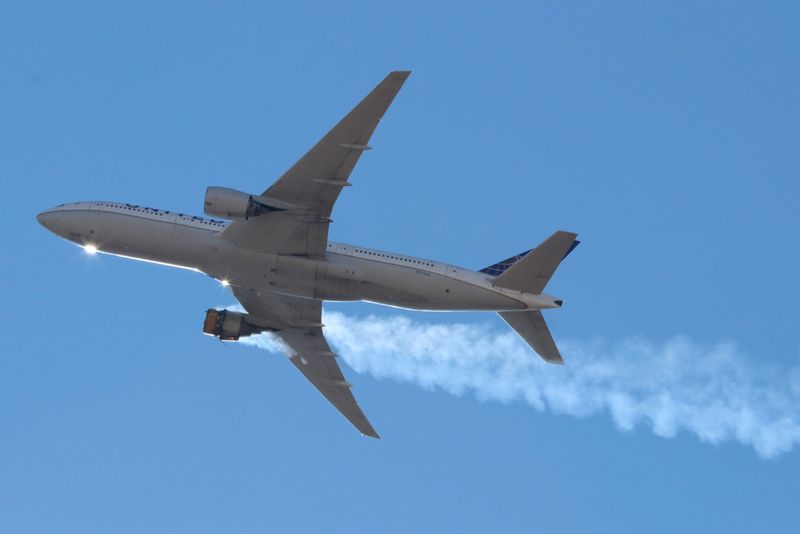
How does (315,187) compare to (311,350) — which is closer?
(315,187)

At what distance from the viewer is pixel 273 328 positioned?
68.8m

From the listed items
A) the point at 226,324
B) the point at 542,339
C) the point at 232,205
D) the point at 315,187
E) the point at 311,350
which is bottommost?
the point at 311,350

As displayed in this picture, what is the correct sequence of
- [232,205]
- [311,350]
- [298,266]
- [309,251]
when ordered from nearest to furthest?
[232,205], [309,251], [298,266], [311,350]

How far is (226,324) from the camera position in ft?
222

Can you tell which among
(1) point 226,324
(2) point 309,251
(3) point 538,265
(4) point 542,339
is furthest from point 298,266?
(4) point 542,339

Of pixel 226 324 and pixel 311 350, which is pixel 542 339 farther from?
pixel 226 324

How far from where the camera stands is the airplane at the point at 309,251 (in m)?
57.6

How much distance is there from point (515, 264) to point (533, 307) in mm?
2400

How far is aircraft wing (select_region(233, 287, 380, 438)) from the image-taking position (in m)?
67.3

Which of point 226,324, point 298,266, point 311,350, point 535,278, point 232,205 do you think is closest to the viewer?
point 232,205

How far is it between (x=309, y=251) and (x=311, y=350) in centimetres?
1025

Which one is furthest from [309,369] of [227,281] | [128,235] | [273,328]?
[128,235]

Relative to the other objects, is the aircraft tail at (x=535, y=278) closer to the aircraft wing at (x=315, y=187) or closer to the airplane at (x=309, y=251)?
the airplane at (x=309, y=251)

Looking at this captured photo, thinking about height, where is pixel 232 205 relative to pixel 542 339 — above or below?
above
